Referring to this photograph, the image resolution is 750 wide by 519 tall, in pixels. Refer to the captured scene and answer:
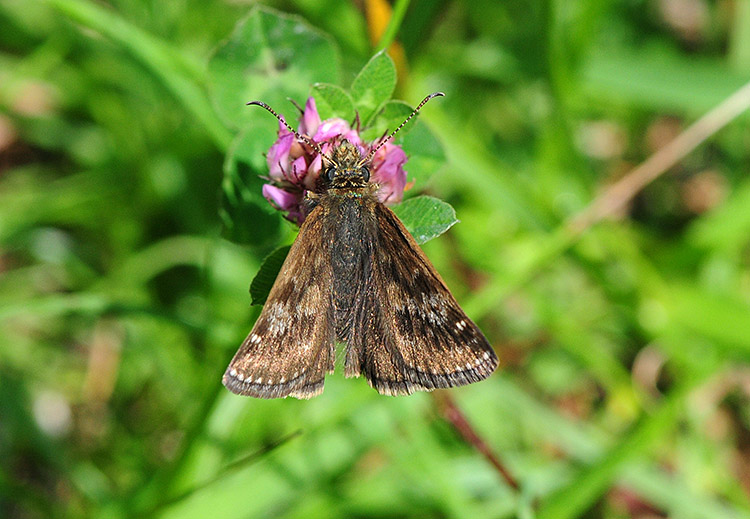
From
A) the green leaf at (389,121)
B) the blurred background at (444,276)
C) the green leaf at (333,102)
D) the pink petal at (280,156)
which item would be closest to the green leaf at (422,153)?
the green leaf at (389,121)

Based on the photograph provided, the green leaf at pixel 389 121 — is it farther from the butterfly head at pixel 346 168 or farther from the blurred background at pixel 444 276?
the blurred background at pixel 444 276

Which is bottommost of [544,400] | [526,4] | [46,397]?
[544,400]

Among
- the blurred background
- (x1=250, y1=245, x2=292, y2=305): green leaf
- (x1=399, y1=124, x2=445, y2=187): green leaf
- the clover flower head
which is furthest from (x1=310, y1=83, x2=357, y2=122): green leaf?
the blurred background

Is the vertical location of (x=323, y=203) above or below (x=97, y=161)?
below

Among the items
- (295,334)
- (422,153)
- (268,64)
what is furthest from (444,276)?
(295,334)

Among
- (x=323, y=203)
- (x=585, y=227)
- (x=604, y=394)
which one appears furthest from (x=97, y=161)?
(x=604, y=394)

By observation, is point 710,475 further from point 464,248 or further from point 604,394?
point 464,248

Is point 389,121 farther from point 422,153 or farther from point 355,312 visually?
point 355,312
